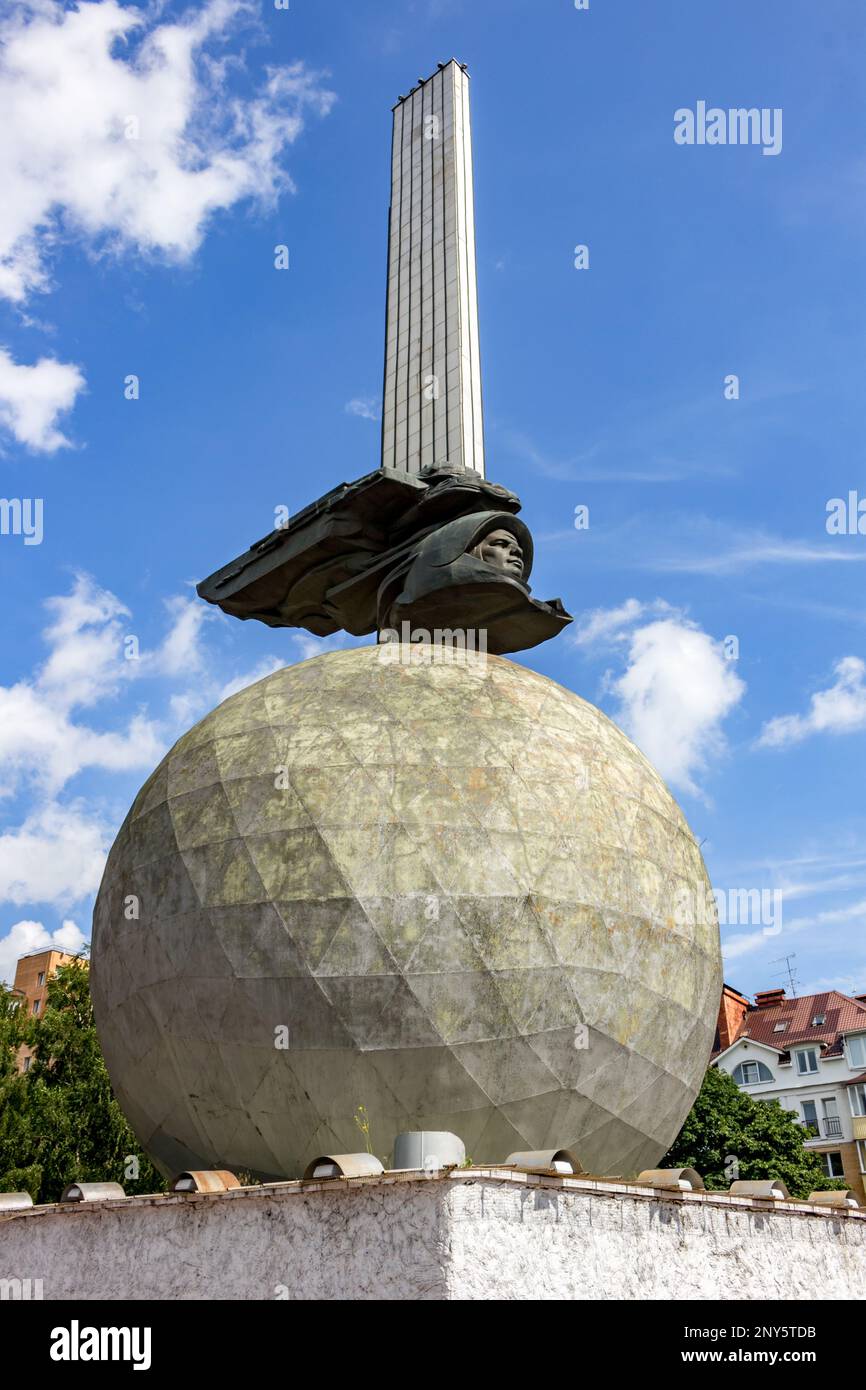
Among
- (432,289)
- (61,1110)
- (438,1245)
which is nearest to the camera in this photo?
(438,1245)

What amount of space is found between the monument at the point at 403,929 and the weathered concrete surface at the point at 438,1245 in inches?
51.2

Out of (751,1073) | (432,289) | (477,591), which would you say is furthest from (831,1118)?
(477,591)

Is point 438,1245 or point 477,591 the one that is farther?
point 477,591

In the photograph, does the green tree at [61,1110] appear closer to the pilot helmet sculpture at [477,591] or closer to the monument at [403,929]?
the pilot helmet sculpture at [477,591]

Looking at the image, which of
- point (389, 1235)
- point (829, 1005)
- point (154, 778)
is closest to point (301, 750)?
point (154, 778)

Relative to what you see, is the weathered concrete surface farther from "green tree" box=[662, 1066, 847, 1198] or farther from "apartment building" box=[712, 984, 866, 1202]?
"apartment building" box=[712, 984, 866, 1202]

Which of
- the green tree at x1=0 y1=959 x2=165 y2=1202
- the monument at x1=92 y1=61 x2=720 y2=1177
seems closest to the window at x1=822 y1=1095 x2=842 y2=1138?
the green tree at x1=0 y1=959 x2=165 y2=1202

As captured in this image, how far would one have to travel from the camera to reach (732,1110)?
29828mm

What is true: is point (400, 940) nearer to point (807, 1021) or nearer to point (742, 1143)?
point (742, 1143)

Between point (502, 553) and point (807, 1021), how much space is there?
40.1 meters

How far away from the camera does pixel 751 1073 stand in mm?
47500

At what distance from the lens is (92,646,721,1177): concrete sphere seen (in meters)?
8.96

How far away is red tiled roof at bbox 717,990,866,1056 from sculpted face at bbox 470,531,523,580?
3753 cm
